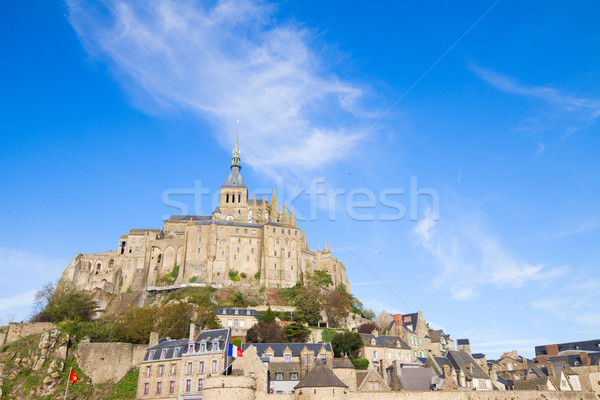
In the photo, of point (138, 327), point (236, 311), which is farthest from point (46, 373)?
point (236, 311)

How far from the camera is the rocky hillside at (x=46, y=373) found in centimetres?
4594

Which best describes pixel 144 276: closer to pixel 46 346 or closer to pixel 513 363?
pixel 46 346

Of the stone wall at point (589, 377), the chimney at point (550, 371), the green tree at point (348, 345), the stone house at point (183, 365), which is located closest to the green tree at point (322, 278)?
the green tree at point (348, 345)

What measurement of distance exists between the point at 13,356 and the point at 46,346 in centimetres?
312

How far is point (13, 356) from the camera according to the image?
161 feet

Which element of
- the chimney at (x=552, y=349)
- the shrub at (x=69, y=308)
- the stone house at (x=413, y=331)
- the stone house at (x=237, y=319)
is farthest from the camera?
the chimney at (x=552, y=349)

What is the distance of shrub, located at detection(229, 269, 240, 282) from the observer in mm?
79562

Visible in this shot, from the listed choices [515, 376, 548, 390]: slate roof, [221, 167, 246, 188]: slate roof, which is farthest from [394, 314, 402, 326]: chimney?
[221, 167, 246, 188]: slate roof

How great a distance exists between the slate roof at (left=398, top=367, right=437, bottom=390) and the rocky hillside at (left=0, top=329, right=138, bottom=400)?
24596 millimetres

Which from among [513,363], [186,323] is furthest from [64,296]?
[513,363]

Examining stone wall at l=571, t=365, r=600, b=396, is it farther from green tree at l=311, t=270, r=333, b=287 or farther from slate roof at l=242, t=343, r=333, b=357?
green tree at l=311, t=270, r=333, b=287

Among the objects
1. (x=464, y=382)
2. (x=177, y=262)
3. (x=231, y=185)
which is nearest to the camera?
(x=464, y=382)

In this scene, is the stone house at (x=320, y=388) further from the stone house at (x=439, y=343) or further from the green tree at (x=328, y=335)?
the stone house at (x=439, y=343)

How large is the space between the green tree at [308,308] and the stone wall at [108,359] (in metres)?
22.0
